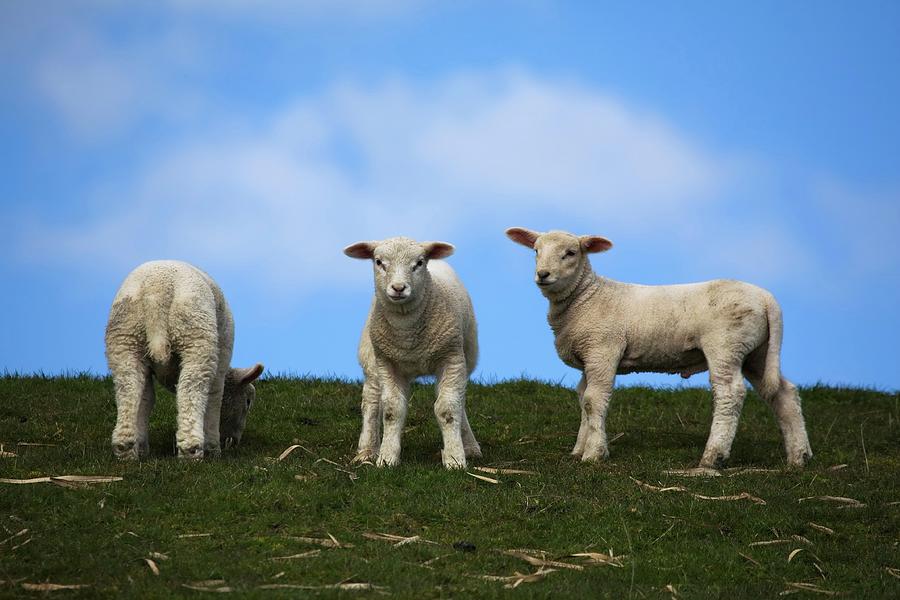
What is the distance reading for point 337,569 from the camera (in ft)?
28.2

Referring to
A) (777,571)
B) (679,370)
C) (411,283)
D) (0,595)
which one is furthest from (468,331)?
(0,595)

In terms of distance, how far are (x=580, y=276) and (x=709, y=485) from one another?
3146 mm

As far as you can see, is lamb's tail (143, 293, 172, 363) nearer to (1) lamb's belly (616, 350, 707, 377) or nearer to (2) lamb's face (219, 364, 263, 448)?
(2) lamb's face (219, 364, 263, 448)

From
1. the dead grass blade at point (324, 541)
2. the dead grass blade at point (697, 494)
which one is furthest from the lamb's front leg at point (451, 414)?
the dead grass blade at point (324, 541)

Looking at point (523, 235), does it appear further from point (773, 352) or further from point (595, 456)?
point (773, 352)

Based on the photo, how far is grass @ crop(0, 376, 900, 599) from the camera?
28.2ft

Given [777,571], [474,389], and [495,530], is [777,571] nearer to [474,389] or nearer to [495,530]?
[495,530]

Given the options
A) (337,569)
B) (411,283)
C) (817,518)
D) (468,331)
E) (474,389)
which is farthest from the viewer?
(474,389)

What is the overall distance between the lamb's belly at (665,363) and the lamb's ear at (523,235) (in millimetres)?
1778

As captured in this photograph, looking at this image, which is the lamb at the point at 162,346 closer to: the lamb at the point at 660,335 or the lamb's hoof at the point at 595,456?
the lamb at the point at 660,335

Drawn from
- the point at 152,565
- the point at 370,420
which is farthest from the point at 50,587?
the point at 370,420

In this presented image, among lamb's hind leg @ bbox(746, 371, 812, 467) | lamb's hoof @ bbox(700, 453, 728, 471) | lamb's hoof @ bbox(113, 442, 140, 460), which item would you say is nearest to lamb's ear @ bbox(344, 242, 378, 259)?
lamb's hoof @ bbox(113, 442, 140, 460)

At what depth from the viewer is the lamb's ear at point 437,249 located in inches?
467

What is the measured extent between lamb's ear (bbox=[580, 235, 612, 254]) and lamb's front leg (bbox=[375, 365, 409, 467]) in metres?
3.10
